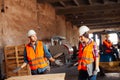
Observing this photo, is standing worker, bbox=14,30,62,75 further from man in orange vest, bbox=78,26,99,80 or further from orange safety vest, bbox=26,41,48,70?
man in orange vest, bbox=78,26,99,80

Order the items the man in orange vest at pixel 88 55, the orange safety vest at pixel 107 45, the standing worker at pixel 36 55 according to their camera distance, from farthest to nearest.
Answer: the orange safety vest at pixel 107 45 → the standing worker at pixel 36 55 → the man in orange vest at pixel 88 55

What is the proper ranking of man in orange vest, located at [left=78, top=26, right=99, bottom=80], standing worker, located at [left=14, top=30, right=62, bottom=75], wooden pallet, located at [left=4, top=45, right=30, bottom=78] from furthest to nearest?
wooden pallet, located at [left=4, top=45, right=30, bottom=78], standing worker, located at [left=14, top=30, right=62, bottom=75], man in orange vest, located at [left=78, top=26, right=99, bottom=80]

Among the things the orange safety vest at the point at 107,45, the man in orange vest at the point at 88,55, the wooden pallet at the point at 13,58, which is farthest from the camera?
the orange safety vest at the point at 107,45

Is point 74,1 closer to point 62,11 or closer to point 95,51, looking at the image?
point 62,11

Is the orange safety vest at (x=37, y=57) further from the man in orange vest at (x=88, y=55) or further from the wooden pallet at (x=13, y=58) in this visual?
the wooden pallet at (x=13, y=58)

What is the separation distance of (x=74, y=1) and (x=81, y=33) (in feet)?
42.0

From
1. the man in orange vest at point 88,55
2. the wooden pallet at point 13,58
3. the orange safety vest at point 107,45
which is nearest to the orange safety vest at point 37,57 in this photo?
the man in orange vest at point 88,55

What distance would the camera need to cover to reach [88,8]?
21156 millimetres

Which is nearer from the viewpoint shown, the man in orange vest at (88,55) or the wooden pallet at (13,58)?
the man in orange vest at (88,55)

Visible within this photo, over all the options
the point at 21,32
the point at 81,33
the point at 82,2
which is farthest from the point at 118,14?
the point at 81,33

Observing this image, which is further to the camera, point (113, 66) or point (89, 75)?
point (113, 66)

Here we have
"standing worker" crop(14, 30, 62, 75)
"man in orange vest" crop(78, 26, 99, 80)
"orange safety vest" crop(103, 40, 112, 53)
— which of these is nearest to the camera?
"man in orange vest" crop(78, 26, 99, 80)

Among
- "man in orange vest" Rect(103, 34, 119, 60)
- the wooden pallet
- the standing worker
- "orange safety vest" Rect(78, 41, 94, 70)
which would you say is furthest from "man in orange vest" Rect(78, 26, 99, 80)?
"man in orange vest" Rect(103, 34, 119, 60)

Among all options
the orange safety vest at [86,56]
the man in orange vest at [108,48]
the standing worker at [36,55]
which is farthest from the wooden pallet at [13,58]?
the orange safety vest at [86,56]
